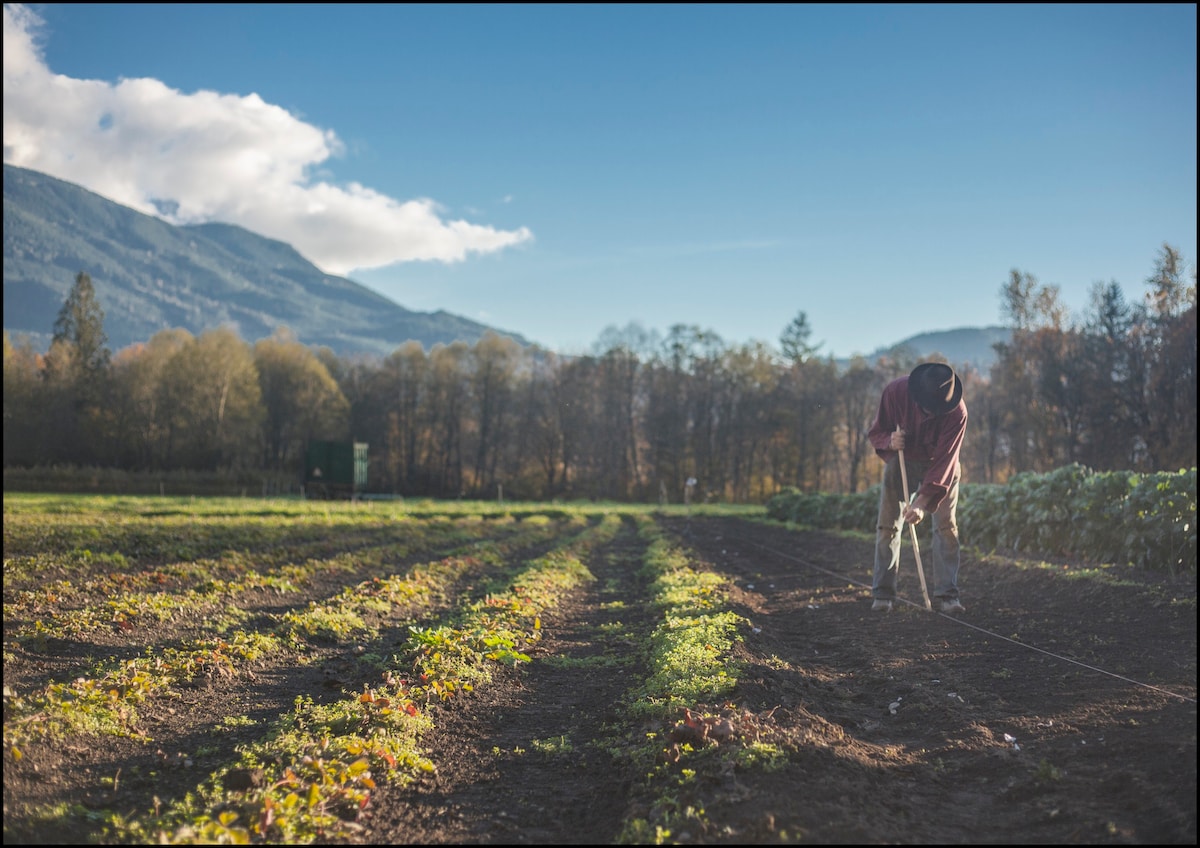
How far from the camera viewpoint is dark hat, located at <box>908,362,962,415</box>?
933 centimetres

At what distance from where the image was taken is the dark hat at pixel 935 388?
9328 millimetres

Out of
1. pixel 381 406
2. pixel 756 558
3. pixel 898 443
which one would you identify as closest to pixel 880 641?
pixel 898 443

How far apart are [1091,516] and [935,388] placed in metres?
6.05

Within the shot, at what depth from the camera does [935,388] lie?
9406mm

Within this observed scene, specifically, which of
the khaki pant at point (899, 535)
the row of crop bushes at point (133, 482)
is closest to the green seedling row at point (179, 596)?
the khaki pant at point (899, 535)

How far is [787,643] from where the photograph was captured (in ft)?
29.1

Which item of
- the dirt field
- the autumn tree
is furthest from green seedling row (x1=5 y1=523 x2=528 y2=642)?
the autumn tree

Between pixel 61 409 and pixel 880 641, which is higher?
pixel 61 409

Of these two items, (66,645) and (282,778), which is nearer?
(282,778)

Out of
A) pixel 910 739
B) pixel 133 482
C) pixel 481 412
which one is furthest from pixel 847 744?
pixel 481 412

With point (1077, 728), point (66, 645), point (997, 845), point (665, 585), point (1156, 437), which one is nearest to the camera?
point (997, 845)

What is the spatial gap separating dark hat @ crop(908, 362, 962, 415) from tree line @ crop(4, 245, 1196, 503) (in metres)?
55.9

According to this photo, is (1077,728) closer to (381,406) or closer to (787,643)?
(787,643)

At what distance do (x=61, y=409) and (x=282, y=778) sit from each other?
82666mm
